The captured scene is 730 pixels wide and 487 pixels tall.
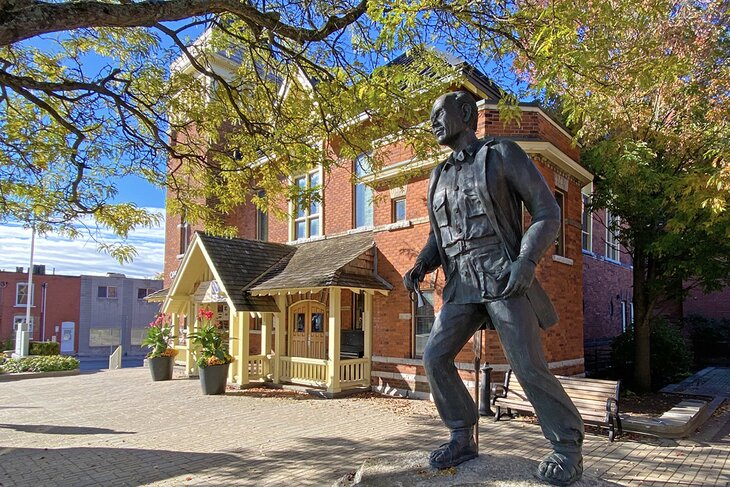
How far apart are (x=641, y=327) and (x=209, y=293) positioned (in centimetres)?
1118

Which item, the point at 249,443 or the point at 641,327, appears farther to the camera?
the point at 641,327

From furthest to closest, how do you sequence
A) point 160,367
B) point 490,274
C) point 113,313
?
1. point 113,313
2. point 160,367
3. point 490,274

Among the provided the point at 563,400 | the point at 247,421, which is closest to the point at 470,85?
the point at 247,421

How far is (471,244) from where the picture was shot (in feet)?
12.4

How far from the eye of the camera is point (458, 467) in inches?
146

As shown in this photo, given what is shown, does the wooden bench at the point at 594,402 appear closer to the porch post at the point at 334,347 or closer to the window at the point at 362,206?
the porch post at the point at 334,347

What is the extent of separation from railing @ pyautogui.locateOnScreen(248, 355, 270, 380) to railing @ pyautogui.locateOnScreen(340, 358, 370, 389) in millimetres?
2473

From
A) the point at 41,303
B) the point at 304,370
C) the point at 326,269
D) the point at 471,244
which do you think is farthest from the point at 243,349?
the point at 41,303

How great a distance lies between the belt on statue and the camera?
3.69m

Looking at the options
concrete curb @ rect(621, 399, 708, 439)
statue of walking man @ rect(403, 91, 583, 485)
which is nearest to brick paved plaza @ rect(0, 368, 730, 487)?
concrete curb @ rect(621, 399, 708, 439)

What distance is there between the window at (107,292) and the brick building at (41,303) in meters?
1.93

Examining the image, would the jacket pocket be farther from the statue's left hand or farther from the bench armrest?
the bench armrest

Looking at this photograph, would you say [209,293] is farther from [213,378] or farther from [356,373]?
[356,373]

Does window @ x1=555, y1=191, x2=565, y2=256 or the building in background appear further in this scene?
the building in background
